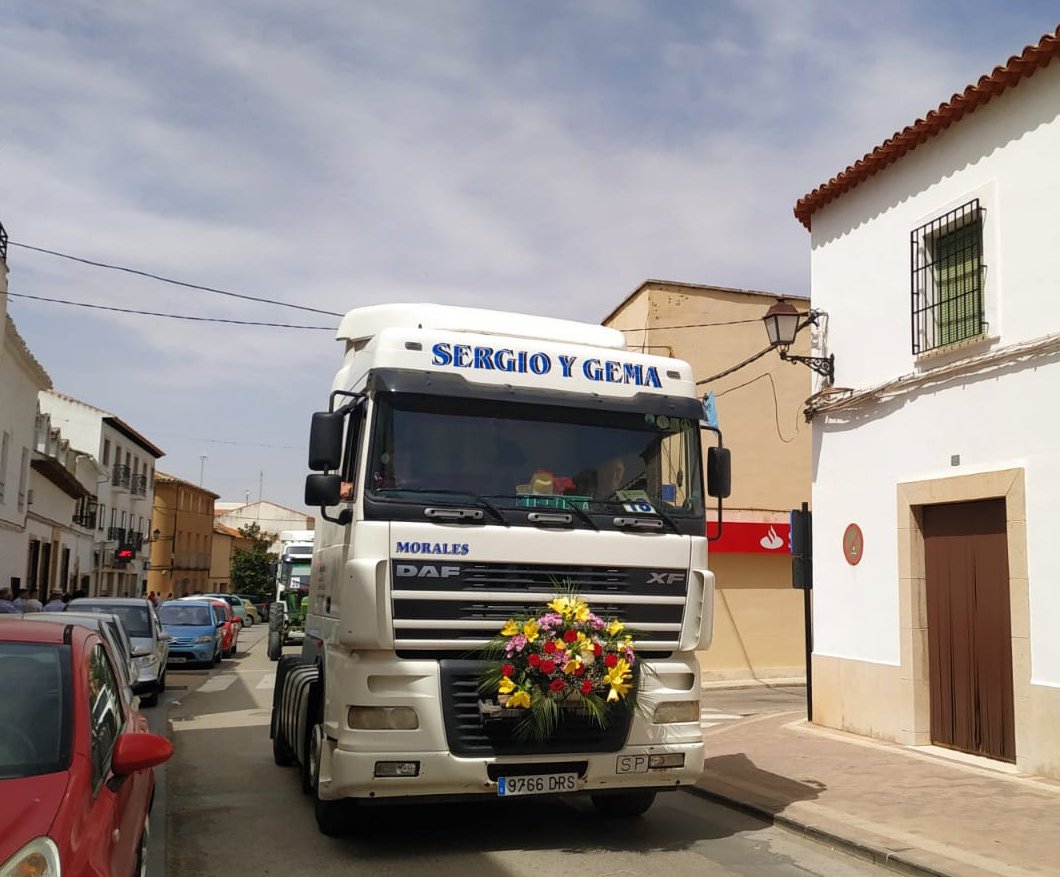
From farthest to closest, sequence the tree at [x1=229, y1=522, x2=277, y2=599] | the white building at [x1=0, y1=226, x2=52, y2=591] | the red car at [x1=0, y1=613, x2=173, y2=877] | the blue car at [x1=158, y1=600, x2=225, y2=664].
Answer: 1. the tree at [x1=229, y1=522, x2=277, y2=599]
2. the white building at [x1=0, y1=226, x2=52, y2=591]
3. the blue car at [x1=158, y1=600, x2=225, y2=664]
4. the red car at [x1=0, y1=613, x2=173, y2=877]

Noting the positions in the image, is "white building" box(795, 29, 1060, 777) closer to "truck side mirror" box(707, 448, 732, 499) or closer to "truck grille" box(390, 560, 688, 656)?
"truck side mirror" box(707, 448, 732, 499)

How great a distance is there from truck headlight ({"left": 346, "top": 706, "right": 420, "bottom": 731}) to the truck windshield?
4.05ft

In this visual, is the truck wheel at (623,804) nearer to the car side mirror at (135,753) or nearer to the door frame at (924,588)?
the door frame at (924,588)

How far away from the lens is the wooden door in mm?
9016

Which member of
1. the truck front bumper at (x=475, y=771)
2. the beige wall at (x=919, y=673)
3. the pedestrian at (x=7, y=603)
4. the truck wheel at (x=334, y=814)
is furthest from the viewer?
the pedestrian at (x=7, y=603)

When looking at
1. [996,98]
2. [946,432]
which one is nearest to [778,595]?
[946,432]

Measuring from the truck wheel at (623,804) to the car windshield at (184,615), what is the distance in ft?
54.6

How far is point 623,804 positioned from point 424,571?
8.29ft

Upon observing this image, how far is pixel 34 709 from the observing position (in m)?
4.08

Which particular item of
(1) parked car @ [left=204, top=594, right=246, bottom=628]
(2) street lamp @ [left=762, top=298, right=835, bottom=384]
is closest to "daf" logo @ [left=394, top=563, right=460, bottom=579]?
(2) street lamp @ [left=762, top=298, right=835, bottom=384]

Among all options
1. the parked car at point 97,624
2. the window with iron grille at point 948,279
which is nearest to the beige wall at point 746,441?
the window with iron grille at point 948,279

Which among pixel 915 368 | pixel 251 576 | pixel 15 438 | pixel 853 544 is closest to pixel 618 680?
pixel 915 368

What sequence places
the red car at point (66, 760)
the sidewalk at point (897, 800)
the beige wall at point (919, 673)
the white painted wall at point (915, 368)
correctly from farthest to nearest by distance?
the white painted wall at point (915, 368)
the beige wall at point (919, 673)
the sidewalk at point (897, 800)
the red car at point (66, 760)

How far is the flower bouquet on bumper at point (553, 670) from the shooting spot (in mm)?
5957
